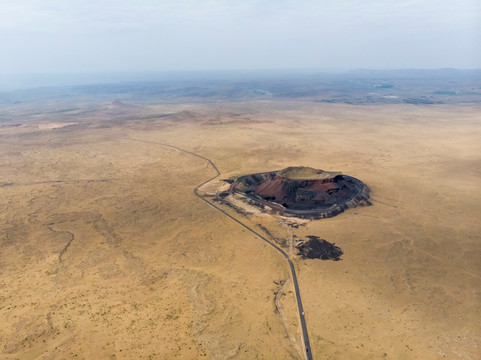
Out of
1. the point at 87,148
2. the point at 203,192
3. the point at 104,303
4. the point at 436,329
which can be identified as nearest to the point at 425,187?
the point at 436,329

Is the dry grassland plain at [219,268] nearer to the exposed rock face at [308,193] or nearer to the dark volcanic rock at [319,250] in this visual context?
the dark volcanic rock at [319,250]

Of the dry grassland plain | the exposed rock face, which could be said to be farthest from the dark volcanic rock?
the exposed rock face

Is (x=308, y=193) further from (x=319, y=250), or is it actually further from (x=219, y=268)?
(x=219, y=268)

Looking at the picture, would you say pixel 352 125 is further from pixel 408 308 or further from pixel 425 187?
pixel 408 308

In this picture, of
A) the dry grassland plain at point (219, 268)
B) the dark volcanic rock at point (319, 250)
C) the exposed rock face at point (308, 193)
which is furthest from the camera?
the exposed rock face at point (308, 193)

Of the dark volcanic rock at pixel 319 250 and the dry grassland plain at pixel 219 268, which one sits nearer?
the dry grassland plain at pixel 219 268

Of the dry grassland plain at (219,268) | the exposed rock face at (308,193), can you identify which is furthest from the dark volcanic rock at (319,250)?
the exposed rock face at (308,193)
